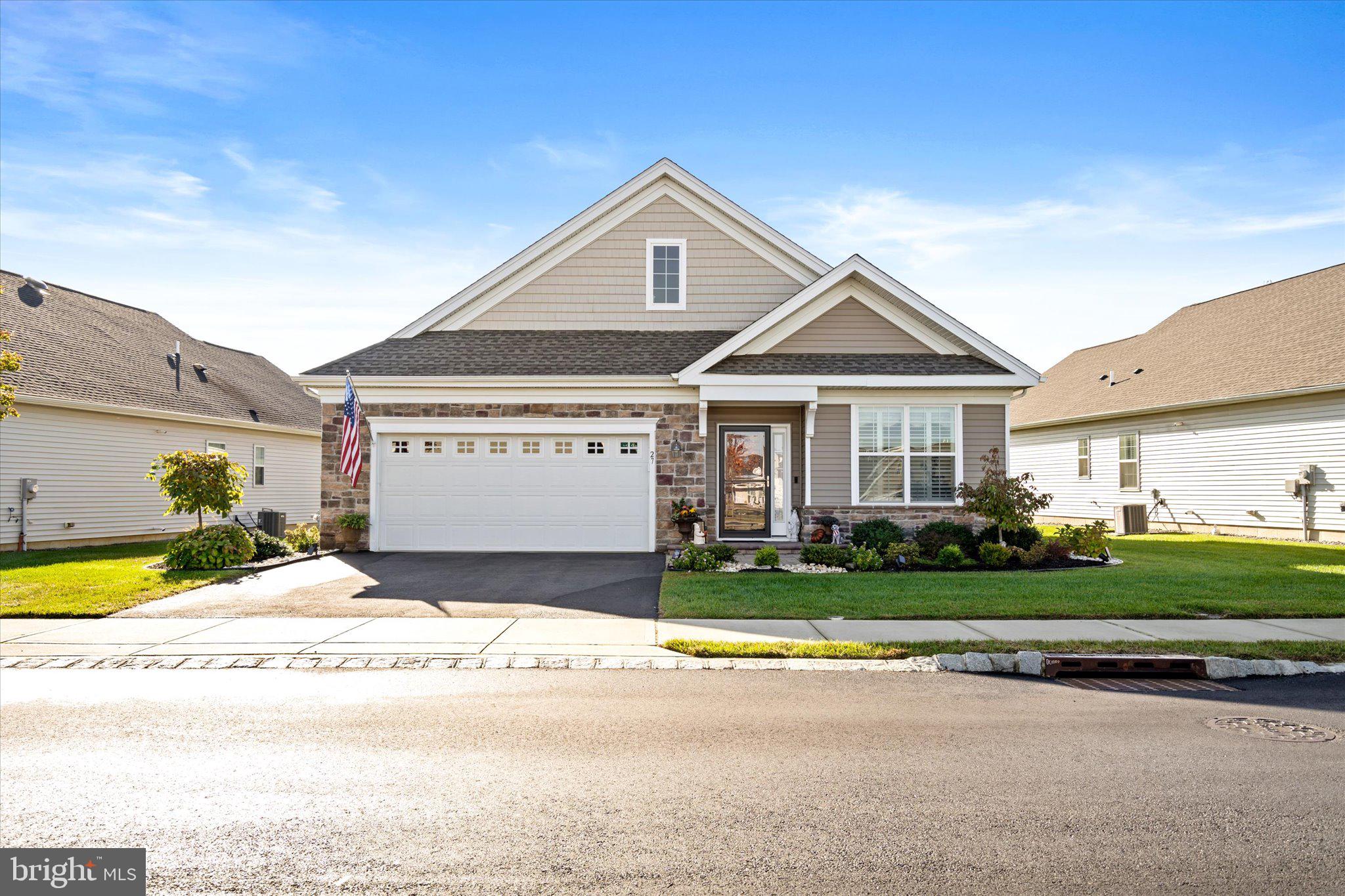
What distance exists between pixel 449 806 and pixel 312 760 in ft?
4.05

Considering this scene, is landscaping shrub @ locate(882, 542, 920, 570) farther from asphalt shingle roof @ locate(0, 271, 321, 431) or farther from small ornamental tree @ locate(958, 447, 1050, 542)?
asphalt shingle roof @ locate(0, 271, 321, 431)

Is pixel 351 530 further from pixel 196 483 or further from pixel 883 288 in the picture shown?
pixel 883 288

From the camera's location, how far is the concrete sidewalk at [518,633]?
8.13 m

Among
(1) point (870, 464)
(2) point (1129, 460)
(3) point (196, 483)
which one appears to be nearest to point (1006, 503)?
(1) point (870, 464)

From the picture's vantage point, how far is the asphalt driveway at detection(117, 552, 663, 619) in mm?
10336

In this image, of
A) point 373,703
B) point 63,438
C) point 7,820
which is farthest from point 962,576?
point 63,438

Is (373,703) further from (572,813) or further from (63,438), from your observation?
(63,438)

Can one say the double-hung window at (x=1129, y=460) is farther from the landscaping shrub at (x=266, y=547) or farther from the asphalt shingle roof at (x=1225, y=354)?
the landscaping shrub at (x=266, y=547)

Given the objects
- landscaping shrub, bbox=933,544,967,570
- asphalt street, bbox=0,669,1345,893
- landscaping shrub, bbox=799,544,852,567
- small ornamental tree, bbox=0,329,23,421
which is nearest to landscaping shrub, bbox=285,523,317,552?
small ornamental tree, bbox=0,329,23,421

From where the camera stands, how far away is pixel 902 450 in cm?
1641

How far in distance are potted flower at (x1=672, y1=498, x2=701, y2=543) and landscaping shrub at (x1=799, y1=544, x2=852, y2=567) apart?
2629 mm

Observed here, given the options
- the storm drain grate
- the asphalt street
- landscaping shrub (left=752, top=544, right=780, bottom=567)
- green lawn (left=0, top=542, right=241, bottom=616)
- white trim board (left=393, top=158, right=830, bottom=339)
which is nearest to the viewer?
the asphalt street

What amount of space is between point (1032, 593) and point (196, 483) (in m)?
14.4

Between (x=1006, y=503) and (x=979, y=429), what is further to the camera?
(x=979, y=429)
